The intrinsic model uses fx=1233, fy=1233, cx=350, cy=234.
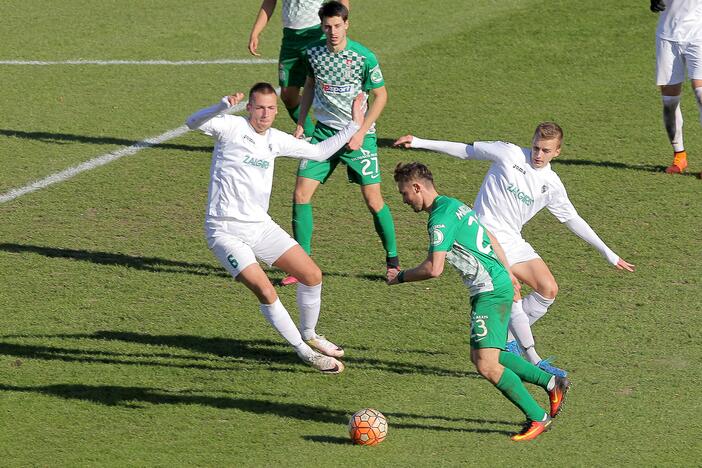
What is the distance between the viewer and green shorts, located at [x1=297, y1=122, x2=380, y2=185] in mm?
11148

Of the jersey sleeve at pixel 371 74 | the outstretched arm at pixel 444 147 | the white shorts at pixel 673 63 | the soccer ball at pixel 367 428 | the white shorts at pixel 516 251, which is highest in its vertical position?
the white shorts at pixel 673 63

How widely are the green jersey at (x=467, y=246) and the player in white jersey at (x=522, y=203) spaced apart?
107 cm

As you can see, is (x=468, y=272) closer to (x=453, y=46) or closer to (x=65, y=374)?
(x=65, y=374)

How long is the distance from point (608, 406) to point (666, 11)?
6.30m

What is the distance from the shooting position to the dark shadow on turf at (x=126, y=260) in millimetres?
11516

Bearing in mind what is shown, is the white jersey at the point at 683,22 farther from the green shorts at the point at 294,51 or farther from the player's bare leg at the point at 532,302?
the player's bare leg at the point at 532,302

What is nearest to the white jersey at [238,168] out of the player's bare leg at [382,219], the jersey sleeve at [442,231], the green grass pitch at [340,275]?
the green grass pitch at [340,275]


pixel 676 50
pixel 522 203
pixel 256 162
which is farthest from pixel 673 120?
pixel 256 162

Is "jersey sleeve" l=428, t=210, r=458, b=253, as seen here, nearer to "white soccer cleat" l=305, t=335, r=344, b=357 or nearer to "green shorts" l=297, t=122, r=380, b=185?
"white soccer cleat" l=305, t=335, r=344, b=357

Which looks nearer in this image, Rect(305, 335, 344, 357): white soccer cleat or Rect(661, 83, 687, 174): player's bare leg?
Rect(305, 335, 344, 357): white soccer cleat

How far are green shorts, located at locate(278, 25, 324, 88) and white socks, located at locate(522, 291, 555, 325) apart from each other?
4.49m

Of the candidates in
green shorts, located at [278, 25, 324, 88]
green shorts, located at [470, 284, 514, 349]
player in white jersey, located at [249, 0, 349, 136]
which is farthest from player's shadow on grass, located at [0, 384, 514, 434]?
green shorts, located at [278, 25, 324, 88]

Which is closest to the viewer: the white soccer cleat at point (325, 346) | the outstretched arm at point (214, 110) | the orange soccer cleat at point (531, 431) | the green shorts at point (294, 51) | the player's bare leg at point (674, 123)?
the orange soccer cleat at point (531, 431)

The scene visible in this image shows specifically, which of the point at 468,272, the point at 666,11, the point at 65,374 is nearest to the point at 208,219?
the point at 65,374
